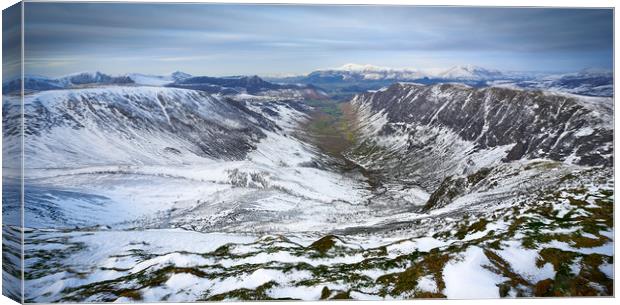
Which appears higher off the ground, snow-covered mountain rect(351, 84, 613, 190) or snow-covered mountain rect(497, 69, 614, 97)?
snow-covered mountain rect(497, 69, 614, 97)

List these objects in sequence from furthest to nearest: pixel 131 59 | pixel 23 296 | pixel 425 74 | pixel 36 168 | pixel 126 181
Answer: pixel 126 181 → pixel 425 74 → pixel 131 59 → pixel 36 168 → pixel 23 296

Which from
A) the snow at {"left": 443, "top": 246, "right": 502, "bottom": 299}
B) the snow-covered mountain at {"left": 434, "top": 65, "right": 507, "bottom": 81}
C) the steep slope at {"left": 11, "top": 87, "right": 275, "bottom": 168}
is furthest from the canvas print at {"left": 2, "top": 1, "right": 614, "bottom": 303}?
the steep slope at {"left": 11, "top": 87, "right": 275, "bottom": 168}

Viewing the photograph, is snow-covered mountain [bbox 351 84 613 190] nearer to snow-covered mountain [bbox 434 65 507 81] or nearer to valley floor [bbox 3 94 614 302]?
snow-covered mountain [bbox 434 65 507 81]

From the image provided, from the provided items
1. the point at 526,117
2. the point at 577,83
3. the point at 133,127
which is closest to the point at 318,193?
the point at 526,117

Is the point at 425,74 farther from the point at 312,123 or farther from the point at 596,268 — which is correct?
the point at 596,268

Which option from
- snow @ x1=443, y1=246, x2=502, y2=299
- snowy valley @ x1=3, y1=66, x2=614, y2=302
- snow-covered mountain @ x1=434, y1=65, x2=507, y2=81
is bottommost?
snow @ x1=443, y1=246, x2=502, y2=299

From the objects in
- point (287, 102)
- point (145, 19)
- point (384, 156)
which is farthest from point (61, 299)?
point (384, 156)
